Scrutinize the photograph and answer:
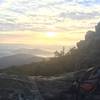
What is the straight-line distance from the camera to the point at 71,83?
5784cm

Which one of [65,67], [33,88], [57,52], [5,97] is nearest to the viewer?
[5,97]

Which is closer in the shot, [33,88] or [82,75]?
[33,88]

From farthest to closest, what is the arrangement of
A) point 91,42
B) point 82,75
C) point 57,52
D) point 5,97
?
point 57,52 < point 91,42 < point 82,75 < point 5,97

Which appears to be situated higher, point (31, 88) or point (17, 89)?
point (17, 89)

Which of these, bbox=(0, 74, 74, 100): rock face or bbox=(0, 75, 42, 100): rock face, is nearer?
bbox=(0, 75, 42, 100): rock face

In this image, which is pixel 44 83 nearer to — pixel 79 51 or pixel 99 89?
pixel 99 89

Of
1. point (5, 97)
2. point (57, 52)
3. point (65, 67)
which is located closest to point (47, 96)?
point (5, 97)

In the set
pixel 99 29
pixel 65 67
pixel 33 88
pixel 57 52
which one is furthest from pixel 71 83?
pixel 57 52

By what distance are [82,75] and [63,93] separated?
610 centimetres

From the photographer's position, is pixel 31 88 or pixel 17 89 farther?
pixel 31 88

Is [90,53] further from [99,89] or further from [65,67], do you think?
[99,89]

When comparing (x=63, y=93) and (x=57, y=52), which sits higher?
(x=57, y=52)

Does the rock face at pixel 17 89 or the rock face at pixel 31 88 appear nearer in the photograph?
the rock face at pixel 17 89

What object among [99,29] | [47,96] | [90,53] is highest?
[99,29]
